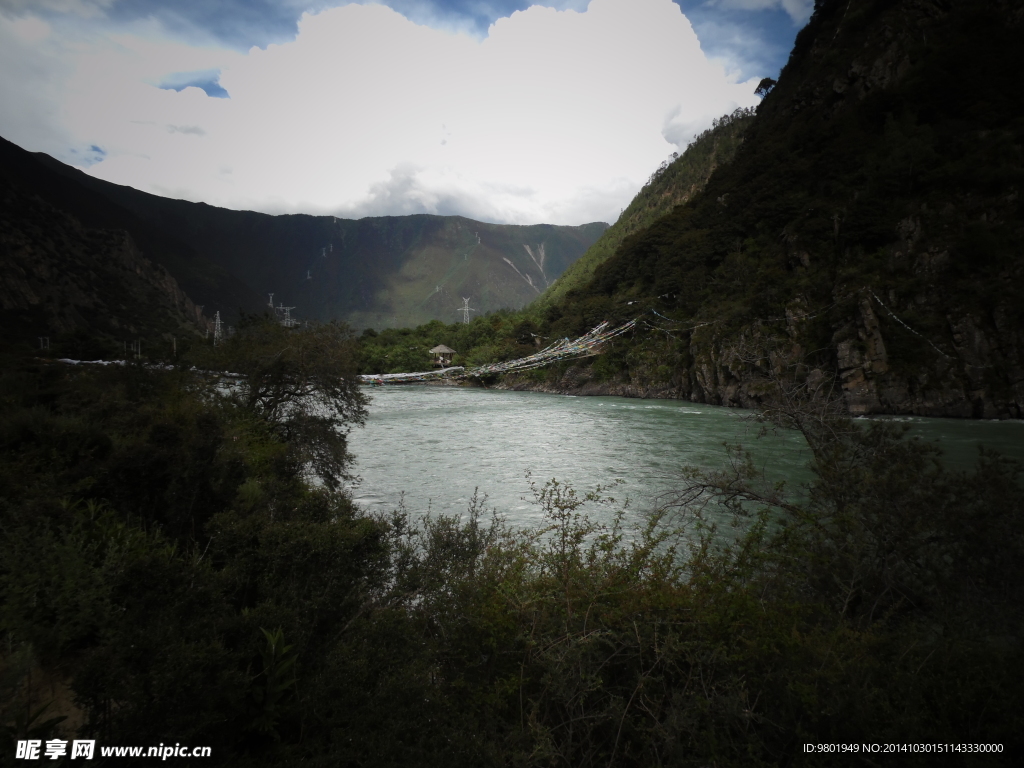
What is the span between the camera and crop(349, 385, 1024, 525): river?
39.4ft

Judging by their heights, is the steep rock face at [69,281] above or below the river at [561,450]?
above

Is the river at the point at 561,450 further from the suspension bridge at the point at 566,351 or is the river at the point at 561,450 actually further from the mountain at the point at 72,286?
the mountain at the point at 72,286

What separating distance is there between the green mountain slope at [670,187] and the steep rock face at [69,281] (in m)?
59.9

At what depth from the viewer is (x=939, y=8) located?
1411 inches

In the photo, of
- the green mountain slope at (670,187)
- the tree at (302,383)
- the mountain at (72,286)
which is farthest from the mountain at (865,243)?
the mountain at (72,286)

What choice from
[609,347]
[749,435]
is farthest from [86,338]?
[749,435]

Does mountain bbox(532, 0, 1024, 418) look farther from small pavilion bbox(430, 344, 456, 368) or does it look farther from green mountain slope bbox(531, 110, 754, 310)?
green mountain slope bbox(531, 110, 754, 310)

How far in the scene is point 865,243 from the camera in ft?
91.8

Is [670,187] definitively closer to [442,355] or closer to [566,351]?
[442,355]

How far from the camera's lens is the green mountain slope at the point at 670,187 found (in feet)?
247

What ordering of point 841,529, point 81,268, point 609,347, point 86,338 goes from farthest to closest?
point 81,268 → point 609,347 → point 86,338 → point 841,529

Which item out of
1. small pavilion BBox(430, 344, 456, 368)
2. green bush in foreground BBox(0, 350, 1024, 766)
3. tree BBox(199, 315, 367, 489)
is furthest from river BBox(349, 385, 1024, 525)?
small pavilion BBox(430, 344, 456, 368)

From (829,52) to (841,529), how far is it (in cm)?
5396

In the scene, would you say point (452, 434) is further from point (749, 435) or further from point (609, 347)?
point (609, 347)
